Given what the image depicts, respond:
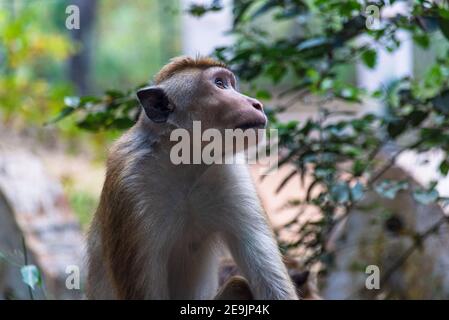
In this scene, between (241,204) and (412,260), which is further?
(412,260)

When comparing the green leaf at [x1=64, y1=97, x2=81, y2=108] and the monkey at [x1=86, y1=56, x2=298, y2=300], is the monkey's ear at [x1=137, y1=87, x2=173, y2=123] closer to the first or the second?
the monkey at [x1=86, y1=56, x2=298, y2=300]

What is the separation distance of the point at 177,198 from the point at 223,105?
59 cm

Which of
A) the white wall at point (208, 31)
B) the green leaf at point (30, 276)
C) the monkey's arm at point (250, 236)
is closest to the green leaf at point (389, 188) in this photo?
the monkey's arm at point (250, 236)

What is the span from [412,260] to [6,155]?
4.60m

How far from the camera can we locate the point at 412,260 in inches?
253

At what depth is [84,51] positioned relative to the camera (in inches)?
764

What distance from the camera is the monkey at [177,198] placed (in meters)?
3.96

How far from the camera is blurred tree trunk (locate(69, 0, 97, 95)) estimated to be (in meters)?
18.9

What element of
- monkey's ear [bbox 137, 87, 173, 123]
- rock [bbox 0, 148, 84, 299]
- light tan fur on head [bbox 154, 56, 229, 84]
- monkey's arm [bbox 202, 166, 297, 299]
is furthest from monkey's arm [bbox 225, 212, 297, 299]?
rock [bbox 0, 148, 84, 299]

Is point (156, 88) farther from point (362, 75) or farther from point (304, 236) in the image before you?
point (362, 75)

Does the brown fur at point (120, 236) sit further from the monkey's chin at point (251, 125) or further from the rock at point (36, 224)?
the rock at point (36, 224)

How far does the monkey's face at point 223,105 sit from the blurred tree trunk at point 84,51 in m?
15.2
